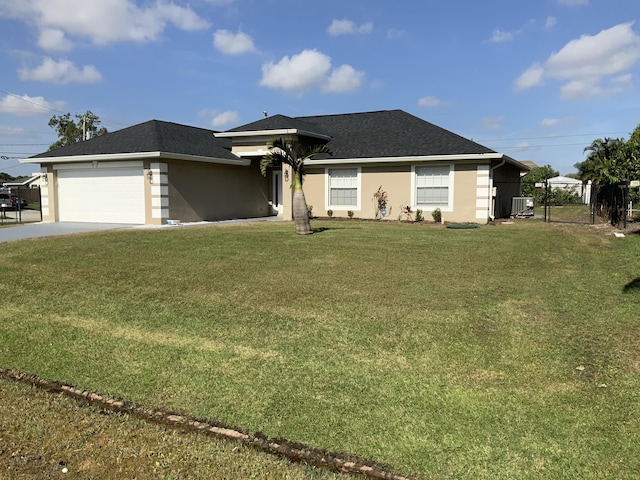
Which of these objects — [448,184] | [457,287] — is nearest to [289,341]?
[457,287]

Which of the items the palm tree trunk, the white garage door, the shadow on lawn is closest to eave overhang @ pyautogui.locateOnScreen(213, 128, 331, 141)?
the white garage door

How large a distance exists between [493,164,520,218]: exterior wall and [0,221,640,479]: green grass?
11142mm

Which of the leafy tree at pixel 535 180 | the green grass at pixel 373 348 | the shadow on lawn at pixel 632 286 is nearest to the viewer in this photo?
the green grass at pixel 373 348

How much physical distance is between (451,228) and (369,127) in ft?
28.2

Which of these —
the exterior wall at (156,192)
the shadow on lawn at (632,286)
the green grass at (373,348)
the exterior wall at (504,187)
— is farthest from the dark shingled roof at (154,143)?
the shadow on lawn at (632,286)

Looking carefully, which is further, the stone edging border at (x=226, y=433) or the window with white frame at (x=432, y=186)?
the window with white frame at (x=432, y=186)

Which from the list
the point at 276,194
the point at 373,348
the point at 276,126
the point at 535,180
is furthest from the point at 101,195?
the point at 535,180

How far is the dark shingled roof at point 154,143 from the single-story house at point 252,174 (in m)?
0.07

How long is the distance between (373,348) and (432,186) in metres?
15.1

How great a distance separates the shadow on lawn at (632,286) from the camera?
764cm

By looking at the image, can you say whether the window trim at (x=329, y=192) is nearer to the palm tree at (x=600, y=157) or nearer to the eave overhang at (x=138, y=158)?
the eave overhang at (x=138, y=158)

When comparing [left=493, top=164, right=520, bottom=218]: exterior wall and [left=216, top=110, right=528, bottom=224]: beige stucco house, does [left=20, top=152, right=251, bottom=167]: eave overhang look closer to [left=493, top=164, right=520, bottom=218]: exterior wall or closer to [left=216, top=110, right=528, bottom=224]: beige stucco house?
[left=216, top=110, right=528, bottom=224]: beige stucco house

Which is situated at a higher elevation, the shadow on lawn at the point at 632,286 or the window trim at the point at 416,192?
the window trim at the point at 416,192

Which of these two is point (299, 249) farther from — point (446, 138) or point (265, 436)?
point (446, 138)
